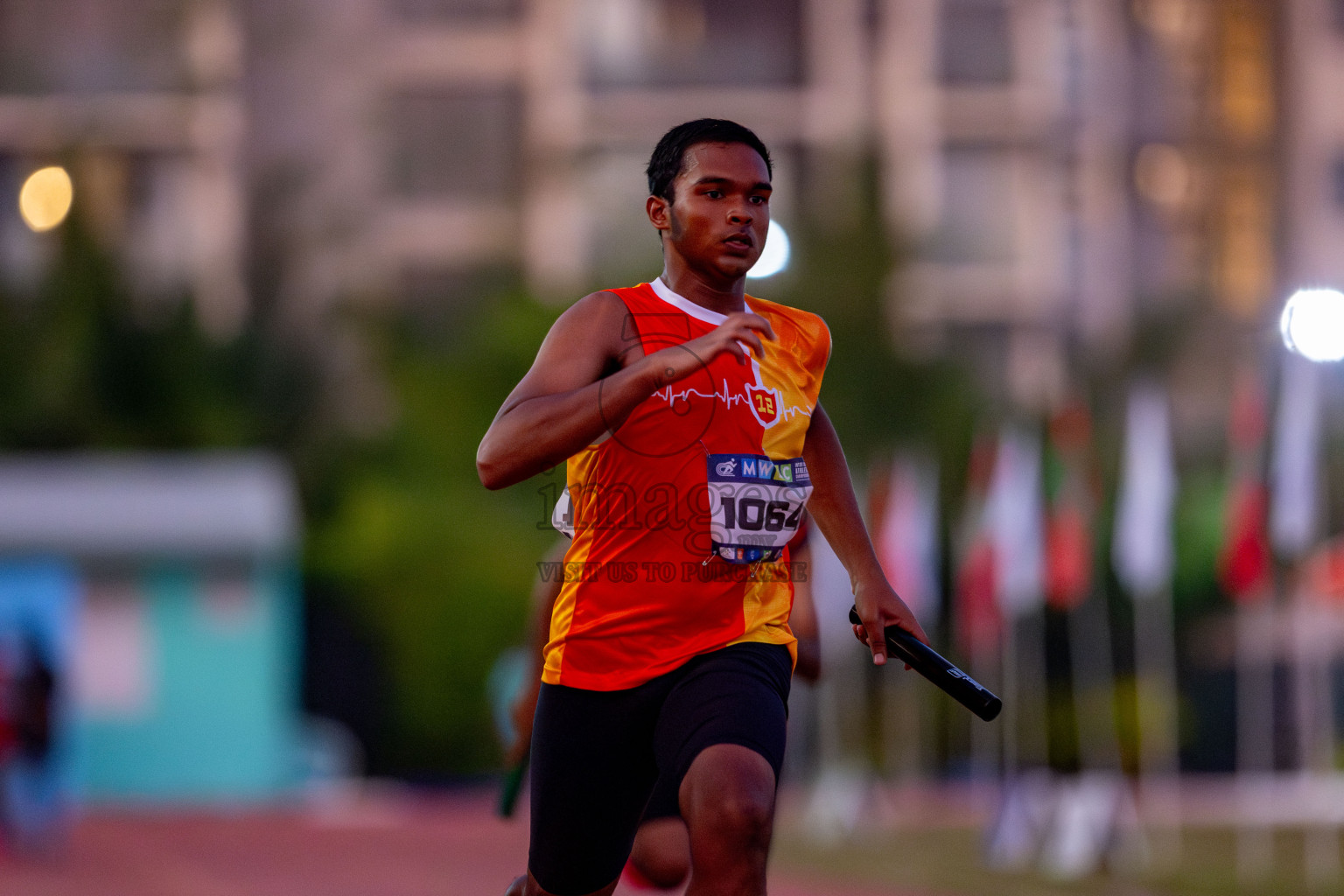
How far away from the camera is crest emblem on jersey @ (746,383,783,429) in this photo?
14.6 ft

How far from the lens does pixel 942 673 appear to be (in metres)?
4.34

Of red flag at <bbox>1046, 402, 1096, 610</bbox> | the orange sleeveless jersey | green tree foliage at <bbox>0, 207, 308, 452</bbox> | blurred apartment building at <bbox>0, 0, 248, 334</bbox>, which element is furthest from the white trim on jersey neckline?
blurred apartment building at <bbox>0, 0, 248, 334</bbox>

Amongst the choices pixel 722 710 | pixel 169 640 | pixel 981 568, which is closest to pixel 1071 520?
pixel 981 568

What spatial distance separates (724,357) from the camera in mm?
4453

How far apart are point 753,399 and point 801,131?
1602 inches

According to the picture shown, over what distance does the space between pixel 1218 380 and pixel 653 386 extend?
3707cm

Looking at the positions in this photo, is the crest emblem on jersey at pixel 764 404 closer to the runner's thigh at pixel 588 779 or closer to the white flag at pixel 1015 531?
the runner's thigh at pixel 588 779

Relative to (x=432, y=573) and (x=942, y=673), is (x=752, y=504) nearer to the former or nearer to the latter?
(x=942, y=673)

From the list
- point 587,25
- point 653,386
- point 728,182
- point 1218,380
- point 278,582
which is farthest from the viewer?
point 587,25

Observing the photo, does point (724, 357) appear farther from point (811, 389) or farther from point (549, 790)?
point (549, 790)

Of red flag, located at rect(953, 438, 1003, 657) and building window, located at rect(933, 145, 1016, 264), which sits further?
building window, located at rect(933, 145, 1016, 264)

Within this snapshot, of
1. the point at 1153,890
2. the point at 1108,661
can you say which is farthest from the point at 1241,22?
the point at 1153,890

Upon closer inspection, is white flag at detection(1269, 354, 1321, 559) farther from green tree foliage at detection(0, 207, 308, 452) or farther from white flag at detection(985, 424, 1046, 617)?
green tree foliage at detection(0, 207, 308, 452)

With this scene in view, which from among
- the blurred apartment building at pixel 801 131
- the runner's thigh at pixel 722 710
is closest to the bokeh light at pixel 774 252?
the runner's thigh at pixel 722 710
